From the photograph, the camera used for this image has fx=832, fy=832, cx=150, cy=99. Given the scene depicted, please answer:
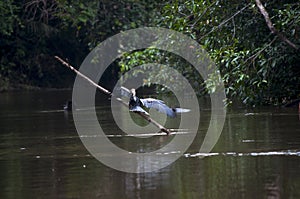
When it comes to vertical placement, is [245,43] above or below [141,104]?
above

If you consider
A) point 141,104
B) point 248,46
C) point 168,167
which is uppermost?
point 248,46

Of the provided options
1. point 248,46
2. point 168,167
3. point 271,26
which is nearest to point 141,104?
point 168,167

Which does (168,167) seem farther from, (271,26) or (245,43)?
(245,43)

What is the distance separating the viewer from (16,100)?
2412cm

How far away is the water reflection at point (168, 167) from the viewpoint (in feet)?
24.6

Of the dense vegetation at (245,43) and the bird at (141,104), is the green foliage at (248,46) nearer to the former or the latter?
the dense vegetation at (245,43)

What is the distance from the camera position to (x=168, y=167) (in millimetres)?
8930

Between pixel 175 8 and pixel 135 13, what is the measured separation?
14.8 meters

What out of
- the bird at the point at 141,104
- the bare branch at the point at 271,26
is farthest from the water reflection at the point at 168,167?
the bare branch at the point at 271,26

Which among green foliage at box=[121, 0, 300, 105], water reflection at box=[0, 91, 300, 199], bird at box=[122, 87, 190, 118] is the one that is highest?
green foliage at box=[121, 0, 300, 105]

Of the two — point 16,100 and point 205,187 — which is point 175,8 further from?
point 16,100

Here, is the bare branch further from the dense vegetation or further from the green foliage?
the green foliage

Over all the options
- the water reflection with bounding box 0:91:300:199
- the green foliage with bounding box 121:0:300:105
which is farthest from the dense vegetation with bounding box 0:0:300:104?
the water reflection with bounding box 0:91:300:199

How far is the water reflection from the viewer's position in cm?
748
